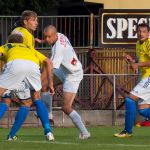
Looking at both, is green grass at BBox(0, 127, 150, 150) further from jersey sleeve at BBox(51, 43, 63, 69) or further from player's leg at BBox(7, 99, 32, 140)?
jersey sleeve at BBox(51, 43, 63, 69)

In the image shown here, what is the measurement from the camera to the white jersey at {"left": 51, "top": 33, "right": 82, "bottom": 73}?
14.1 meters

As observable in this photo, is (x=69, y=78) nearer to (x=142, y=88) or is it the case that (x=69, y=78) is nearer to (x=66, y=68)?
(x=66, y=68)

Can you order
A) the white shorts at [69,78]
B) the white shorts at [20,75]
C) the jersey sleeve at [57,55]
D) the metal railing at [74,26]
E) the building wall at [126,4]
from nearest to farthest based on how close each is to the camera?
the white shorts at [20,75] → the jersey sleeve at [57,55] → the white shorts at [69,78] → the metal railing at [74,26] → the building wall at [126,4]

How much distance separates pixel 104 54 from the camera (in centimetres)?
2481

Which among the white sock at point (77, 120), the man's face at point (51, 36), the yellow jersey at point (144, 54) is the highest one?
the man's face at point (51, 36)

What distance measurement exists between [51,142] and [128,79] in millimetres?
9300

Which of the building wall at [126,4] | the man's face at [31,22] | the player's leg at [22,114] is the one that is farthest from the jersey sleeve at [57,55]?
the building wall at [126,4]

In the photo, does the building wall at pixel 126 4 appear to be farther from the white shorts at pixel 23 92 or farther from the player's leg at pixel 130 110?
the white shorts at pixel 23 92

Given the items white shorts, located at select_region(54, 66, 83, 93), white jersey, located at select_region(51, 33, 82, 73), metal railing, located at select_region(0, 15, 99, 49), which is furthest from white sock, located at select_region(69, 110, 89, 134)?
metal railing, located at select_region(0, 15, 99, 49)

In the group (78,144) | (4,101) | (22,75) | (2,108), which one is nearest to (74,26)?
(4,101)

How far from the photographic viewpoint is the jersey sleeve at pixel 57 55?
46.1 feet

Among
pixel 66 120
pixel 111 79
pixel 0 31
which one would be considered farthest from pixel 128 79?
pixel 0 31

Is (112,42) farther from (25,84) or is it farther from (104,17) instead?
(25,84)

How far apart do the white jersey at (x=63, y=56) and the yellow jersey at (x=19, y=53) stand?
13.7 inches
